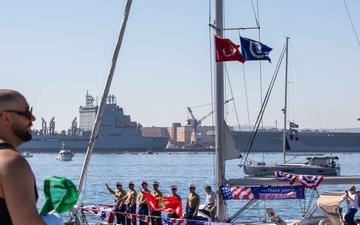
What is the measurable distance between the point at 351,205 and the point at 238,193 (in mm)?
2152

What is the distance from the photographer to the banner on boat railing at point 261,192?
48.2 ft

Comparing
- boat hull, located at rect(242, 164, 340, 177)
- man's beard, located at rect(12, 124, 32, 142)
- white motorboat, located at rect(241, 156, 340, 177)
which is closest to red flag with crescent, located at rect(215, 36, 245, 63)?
man's beard, located at rect(12, 124, 32, 142)

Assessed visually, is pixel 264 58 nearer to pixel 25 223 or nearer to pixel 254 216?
pixel 25 223

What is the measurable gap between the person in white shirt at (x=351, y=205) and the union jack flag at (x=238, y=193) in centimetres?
177

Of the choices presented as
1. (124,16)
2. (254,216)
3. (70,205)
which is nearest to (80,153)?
(254,216)

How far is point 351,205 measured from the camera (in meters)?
14.5

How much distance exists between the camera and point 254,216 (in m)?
32.4

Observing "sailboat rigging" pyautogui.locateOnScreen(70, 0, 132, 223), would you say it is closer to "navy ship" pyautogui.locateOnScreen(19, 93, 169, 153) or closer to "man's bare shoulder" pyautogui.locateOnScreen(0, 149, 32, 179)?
"man's bare shoulder" pyautogui.locateOnScreen(0, 149, 32, 179)

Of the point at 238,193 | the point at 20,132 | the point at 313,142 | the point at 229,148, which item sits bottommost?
the point at 238,193

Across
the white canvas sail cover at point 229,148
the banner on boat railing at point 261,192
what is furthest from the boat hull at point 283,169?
the banner on boat railing at point 261,192

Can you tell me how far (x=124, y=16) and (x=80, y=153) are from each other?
168117 millimetres

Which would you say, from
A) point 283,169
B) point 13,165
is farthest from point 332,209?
point 283,169

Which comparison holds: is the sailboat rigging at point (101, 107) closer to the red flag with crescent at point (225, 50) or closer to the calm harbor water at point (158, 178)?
the red flag with crescent at point (225, 50)

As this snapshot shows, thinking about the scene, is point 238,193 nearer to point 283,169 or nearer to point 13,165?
point 13,165
